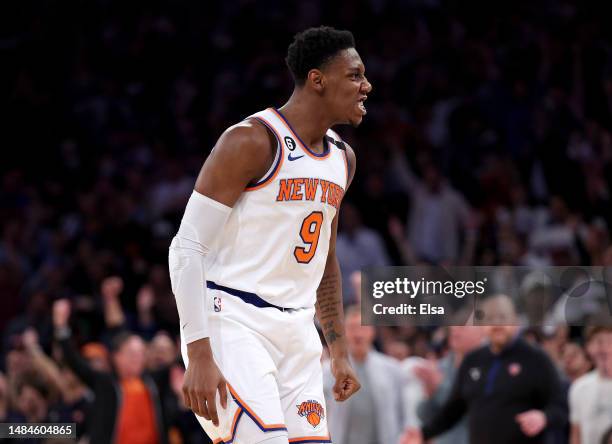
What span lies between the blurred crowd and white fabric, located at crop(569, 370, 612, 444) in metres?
0.99

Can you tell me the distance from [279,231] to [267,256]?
3.8 inches

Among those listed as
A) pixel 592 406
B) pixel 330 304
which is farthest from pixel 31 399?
pixel 330 304

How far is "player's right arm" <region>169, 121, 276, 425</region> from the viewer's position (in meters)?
3.49

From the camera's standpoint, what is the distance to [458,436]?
7258 mm

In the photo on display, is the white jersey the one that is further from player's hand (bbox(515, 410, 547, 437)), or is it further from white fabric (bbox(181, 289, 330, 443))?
player's hand (bbox(515, 410, 547, 437))

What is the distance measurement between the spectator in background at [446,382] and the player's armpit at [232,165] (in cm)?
381

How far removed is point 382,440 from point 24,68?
27.6ft

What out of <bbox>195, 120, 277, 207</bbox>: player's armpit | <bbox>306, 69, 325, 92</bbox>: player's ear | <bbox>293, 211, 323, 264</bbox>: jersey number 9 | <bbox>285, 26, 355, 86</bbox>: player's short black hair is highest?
<bbox>285, 26, 355, 86</bbox>: player's short black hair

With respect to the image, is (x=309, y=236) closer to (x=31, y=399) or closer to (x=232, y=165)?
(x=232, y=165)

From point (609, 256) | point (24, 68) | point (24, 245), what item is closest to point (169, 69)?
point (24, 68)

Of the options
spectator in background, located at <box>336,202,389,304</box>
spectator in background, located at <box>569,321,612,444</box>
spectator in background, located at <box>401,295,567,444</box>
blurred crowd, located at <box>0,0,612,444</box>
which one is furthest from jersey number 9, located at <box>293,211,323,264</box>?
spectator in background, located at <box>336,202,389,304</box>

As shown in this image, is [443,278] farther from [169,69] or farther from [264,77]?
[169,69]

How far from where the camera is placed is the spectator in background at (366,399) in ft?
24.4

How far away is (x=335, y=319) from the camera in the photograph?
13.8 ft
